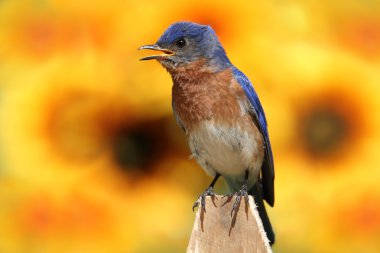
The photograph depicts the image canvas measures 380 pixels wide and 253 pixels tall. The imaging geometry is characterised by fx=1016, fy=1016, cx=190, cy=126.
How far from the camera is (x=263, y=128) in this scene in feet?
12.2

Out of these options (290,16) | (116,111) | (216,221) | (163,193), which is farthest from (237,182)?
(216,221)

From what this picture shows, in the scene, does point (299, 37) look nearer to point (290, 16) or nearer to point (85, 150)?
point (290, 16)

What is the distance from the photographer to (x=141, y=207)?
161 inches

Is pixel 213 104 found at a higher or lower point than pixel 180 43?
lower

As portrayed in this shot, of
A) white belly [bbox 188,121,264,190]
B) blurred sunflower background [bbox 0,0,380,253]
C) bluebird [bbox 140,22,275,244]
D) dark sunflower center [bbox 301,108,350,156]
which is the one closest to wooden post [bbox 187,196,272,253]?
bluebird [bbox 140,22,275,244]

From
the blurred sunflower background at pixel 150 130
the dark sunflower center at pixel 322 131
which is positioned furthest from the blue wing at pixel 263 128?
the dark sunflower center at pixel 322 131

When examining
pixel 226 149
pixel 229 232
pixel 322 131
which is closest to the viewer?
pixel 229 232

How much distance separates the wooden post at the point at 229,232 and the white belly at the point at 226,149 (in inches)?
44.6

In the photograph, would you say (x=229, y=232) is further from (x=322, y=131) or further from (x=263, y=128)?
(x=322, y=131)

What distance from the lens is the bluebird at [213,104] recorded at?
3.55 meters

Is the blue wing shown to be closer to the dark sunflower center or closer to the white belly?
the white belly

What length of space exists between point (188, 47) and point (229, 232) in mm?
1235

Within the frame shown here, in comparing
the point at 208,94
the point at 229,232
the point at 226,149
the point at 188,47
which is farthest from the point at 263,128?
the point at 229,232

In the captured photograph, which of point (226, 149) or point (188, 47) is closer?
point (188, 47)
